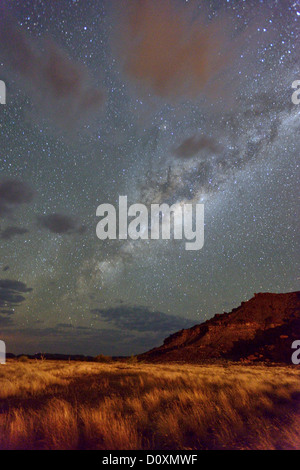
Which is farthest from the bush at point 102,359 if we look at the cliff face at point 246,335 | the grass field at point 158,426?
the grass field at point 158,426

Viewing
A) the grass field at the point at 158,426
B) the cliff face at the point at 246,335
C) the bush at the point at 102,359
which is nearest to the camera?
the grass field at the point at 158,426

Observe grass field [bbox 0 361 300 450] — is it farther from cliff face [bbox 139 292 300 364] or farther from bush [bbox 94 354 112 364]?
cliff face [bbox 139 292 300 364]

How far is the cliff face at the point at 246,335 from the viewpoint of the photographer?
59.4 metres

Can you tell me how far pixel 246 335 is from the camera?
6888 centimetres

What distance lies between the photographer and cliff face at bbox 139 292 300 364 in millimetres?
59406

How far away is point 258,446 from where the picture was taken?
5.42m

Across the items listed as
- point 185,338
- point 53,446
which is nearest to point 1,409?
point 53,446

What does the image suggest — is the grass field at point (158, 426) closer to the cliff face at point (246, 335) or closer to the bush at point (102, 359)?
the bush at point (102, 359)

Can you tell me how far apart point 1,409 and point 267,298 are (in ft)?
254

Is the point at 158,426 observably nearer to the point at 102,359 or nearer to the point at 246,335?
the point at 102,359

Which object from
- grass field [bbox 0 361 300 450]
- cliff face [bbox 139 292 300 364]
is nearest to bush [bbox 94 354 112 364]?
cliff face [bbox 139 292 300 364]

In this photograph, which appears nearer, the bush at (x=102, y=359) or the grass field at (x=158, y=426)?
the grass field at (x=158, y=426)

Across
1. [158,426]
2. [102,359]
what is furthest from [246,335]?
[158,426]

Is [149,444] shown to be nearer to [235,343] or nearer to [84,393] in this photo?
[84,393]
